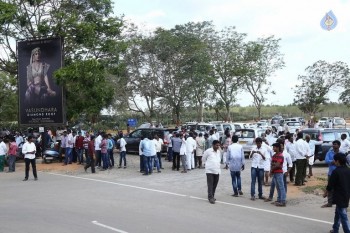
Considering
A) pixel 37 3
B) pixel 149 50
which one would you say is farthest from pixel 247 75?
pixel 37 3

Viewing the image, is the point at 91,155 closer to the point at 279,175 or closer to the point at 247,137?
the point at 247,137

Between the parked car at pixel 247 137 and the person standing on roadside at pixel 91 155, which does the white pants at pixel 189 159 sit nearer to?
the person standing on roadside at pixel 91 155

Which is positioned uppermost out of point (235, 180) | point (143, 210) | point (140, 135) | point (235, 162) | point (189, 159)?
point (140, 135)

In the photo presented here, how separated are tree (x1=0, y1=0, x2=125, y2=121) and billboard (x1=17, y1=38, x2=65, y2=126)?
944 mm

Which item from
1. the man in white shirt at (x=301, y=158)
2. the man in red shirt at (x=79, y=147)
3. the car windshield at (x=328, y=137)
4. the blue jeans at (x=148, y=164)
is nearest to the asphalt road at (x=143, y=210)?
the man in white shirt at (x=301, y=158)

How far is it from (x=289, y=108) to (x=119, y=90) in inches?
2047

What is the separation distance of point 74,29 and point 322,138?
15.2 meters

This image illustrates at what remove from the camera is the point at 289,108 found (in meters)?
81.8

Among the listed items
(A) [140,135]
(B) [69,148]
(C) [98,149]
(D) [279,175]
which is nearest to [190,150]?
(C) [98,149]

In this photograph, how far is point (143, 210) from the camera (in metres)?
10.7

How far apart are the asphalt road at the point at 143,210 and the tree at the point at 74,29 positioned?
1066 centimetres

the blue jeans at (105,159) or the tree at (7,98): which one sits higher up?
the tree at (7,98)

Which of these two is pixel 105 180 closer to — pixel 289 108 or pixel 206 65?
pixel 206 65

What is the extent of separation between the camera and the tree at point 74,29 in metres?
24.8
